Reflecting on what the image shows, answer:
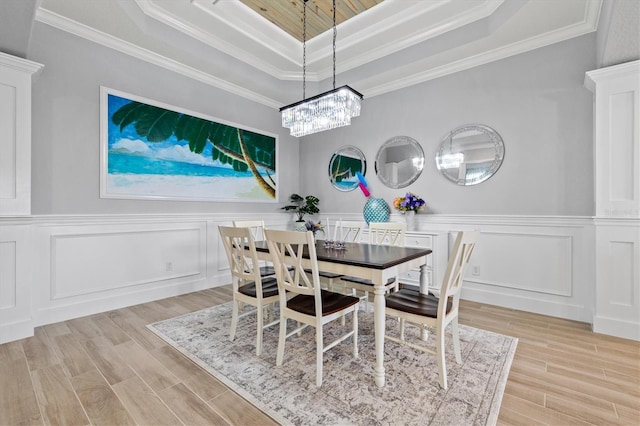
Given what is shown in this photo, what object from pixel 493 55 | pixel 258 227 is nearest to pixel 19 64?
pixel 258 227

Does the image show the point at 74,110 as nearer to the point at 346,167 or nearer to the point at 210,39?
the point at 210,39

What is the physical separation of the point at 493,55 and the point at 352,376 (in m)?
3.74

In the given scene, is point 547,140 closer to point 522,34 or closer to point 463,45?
point 522,34

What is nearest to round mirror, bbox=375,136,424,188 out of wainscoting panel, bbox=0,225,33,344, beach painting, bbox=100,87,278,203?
beach painting, bbox=100,87,278,203

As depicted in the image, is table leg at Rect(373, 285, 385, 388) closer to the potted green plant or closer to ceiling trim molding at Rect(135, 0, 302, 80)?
the potted green plant

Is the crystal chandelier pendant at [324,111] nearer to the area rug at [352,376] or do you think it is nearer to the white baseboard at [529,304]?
the area rug at [352,376]

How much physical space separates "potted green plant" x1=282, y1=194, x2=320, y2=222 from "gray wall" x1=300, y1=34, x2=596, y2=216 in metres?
1.33

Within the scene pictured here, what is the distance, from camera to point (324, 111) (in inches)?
111

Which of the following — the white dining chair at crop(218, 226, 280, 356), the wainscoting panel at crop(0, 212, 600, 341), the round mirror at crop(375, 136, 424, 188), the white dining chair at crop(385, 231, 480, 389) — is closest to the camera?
the white dining chair at crop(385, 231, 480, 389)

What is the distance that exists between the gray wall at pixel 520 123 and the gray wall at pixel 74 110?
325cm

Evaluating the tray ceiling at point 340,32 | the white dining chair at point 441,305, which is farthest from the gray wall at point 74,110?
the white dining chair at point 441,305

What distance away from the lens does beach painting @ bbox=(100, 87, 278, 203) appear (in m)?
3.19

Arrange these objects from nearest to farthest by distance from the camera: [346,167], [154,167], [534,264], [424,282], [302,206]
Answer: [424,282] → [534,264] → [154,167] → [346,167] → [302,206]

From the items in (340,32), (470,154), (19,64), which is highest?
(340,32)
